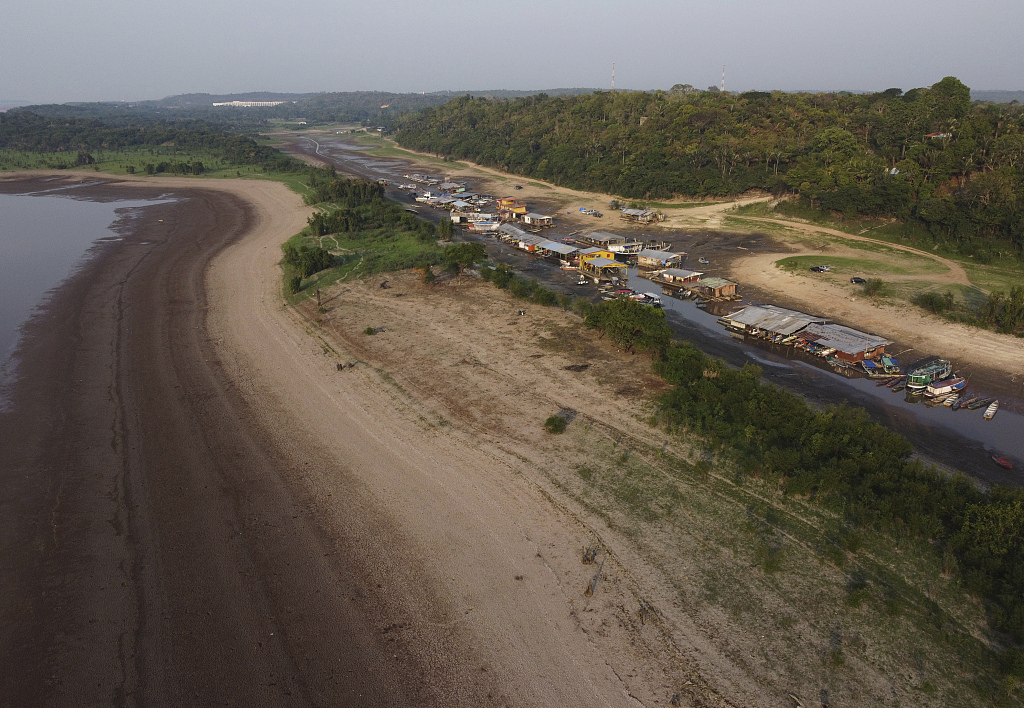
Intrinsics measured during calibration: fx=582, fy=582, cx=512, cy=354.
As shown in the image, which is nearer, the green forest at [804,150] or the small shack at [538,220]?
the green forest at [804,150]

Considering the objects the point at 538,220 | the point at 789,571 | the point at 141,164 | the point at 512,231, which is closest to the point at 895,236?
the point at 538,220

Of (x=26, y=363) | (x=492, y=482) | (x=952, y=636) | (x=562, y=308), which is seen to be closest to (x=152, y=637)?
(x=492, y=482)

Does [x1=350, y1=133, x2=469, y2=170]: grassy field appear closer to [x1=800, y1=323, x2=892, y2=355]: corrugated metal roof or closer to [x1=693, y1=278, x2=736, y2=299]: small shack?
[x1=693, y1=278, x2=736, y2=299]: small shack

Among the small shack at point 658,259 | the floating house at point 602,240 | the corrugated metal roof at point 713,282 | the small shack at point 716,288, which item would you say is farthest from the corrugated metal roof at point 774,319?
the floating house at point 602,240

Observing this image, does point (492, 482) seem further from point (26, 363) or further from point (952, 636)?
→ point (26, 363)

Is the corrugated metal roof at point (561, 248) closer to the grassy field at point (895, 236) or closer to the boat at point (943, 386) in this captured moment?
the grassy field at point (895, 236)

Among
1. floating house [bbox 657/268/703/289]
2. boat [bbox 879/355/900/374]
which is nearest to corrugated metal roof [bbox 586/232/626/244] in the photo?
floating house [bbox 657/268/703/289]

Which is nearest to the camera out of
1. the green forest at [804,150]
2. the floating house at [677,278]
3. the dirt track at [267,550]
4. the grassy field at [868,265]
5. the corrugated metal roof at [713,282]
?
the dirt track at [267,550]

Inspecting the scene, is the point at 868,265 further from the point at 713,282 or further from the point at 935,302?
the point at 713,282
